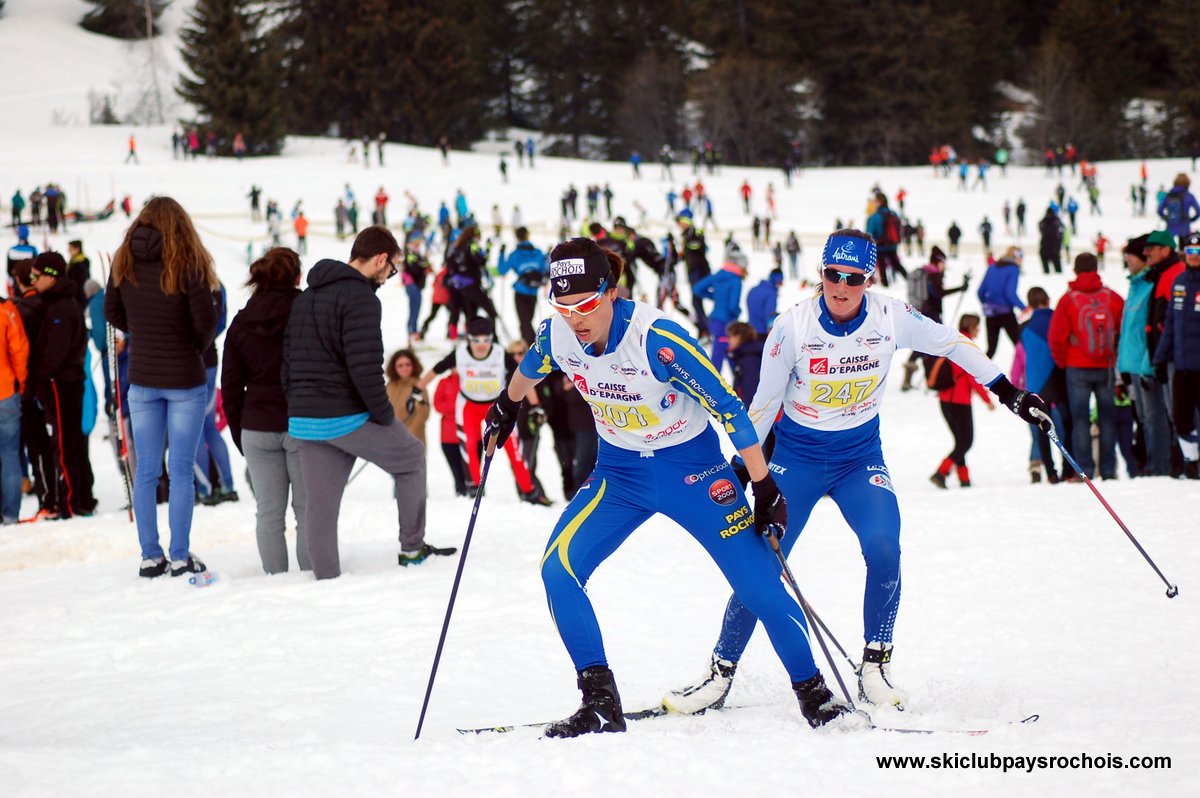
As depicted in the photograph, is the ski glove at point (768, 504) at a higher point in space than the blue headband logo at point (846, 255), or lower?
lower

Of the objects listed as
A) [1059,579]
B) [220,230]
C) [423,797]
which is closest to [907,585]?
[1059,579]

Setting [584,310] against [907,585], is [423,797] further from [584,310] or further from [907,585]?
[907,585]

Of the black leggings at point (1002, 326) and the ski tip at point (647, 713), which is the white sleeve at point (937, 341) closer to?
the ski tip at point (647, 713)

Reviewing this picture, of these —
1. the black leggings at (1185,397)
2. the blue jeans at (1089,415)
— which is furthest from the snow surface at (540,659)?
the blue jeans at (1089,415)

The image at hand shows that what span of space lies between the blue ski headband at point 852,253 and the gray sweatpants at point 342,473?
280cm

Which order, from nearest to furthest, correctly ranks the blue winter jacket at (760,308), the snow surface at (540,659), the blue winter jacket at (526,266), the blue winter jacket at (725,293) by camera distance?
1. the snow surface at (540,659)
2. the blue winter jacket at (725,293)
3. the blue winter jacket at (760,308)
4. the blue winter jacket at (526,266)

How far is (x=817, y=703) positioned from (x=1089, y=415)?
686 cm

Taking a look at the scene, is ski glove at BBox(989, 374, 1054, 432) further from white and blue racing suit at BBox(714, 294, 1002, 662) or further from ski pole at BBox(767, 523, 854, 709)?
ski pole at BBox(767, 523, 854, 709)

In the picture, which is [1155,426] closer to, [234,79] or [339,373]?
[339,373]

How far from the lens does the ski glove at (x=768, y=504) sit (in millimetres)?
4270

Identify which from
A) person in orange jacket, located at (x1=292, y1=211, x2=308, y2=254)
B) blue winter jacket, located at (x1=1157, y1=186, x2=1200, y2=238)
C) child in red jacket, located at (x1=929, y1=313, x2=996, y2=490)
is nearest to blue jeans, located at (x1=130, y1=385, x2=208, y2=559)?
child in red jacket, located at (x1=929, y1=313, x2=996, y2=490)

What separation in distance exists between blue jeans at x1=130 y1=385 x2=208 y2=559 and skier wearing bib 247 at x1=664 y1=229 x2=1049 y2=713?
3.36 metres

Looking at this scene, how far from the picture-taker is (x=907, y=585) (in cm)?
674

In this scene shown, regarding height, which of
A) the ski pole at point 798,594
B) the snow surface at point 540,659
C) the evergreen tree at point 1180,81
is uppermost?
the evergreen tree at point 1180,81
